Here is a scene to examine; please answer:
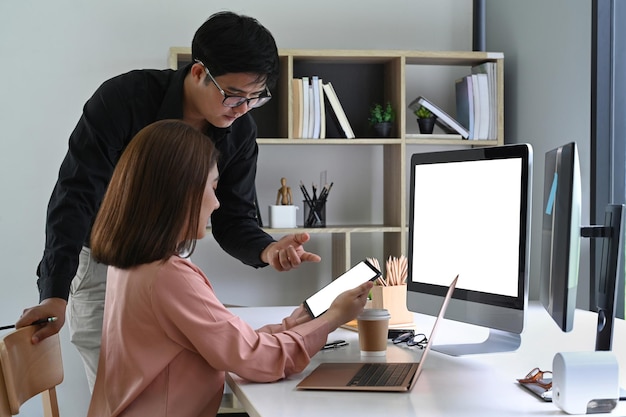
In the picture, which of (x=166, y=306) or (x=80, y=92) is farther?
(x=80, y=92)

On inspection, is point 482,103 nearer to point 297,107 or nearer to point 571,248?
point 297,107

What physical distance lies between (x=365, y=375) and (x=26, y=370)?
595mm

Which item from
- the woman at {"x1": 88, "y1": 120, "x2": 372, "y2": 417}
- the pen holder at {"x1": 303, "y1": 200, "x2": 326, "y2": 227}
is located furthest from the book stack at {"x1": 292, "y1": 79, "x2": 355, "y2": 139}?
the woman at {"x1": 88, "y1": 120, "x2": 372, "y2": 417}

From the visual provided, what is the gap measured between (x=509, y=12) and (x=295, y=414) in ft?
9.12

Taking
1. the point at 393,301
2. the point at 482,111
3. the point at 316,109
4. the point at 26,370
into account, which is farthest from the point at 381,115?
the point at 26,370

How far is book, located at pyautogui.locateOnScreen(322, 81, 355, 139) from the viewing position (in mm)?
3344

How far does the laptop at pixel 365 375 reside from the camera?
1314mm

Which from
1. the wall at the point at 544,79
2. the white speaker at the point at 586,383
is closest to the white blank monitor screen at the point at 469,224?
the white speaker at the point at 586,383

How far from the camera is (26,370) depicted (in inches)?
54.1

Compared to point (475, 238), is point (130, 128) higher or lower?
higher

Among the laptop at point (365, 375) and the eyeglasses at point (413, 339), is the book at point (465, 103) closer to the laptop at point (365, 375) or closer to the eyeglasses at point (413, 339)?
the eyeglasses at point (413, 339)

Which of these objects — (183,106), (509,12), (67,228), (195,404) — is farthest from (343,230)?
(195,404)

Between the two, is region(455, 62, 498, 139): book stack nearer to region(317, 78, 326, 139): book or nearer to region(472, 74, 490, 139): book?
region(472, 74, 490, 139): book

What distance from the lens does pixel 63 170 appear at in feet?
6.10
